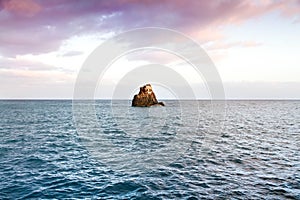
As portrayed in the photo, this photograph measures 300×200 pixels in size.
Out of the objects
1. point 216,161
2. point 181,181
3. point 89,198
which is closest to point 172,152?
point 216,161

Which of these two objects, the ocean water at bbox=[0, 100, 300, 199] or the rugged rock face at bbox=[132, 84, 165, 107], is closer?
the ocean water at bbox=[0, 100, 300, 199]

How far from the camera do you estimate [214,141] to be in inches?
1581

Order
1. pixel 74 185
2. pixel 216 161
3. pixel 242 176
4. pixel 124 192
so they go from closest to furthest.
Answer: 1. pixel 124 192
2. pixel 74 185
3. pixel 242 176
4. pixel 216 161

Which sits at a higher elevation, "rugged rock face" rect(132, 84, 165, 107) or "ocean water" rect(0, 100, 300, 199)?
"rugged rock face" rect(132, 84, 165, 107)

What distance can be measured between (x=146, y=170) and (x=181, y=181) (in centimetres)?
449

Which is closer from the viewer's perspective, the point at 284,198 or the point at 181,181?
the point at 284,198

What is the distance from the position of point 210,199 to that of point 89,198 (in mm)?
8912

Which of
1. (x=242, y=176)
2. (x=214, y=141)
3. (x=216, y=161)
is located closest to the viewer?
(x=242, y=176)

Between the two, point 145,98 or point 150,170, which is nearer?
point 150,170

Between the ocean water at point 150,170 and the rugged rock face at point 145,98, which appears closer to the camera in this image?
the ocean water at point 150,170

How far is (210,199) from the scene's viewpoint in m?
17.0

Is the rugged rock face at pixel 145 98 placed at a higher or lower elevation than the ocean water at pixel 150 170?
higher

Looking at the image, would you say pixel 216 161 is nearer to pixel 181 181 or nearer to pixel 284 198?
pixel 181 181

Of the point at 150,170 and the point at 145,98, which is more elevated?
the point at 145,98
